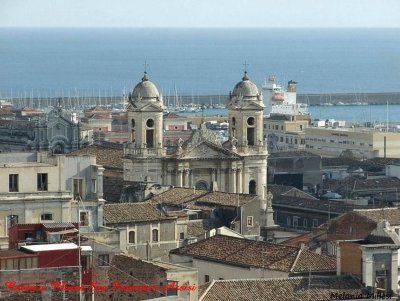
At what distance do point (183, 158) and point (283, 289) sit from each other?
3207 centimetres

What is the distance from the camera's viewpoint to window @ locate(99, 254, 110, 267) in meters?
34.7

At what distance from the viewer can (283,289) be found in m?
38.5

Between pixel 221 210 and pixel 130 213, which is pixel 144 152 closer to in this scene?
pixel 221 210

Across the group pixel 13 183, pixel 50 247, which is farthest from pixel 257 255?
pixel 50 247

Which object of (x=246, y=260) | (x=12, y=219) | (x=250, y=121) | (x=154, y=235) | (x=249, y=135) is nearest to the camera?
(x=12, y=219)

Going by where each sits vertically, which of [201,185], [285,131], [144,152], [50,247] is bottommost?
[285,131]

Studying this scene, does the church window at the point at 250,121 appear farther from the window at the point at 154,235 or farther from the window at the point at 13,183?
the window at the point at 13,183

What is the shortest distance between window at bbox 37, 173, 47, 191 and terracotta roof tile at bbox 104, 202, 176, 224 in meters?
9.27

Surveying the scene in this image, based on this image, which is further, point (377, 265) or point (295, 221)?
point (295, 221)

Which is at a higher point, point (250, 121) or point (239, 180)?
point (250, 121)

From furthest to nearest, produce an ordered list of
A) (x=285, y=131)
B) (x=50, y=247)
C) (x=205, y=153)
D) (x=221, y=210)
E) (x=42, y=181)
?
(x=285, y=131), (x=205, y=153), (x=221, y=210), (x=42, y=181), (x=50, y=247)

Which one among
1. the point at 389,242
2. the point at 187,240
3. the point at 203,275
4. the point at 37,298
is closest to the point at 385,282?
the point at 389,242

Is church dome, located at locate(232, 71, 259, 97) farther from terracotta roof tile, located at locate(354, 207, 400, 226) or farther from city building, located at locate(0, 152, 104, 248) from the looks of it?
city building, located at locate(0, 152, 104, 248)

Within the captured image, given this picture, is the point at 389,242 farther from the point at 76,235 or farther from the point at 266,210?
the point at 266,210
